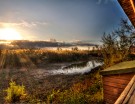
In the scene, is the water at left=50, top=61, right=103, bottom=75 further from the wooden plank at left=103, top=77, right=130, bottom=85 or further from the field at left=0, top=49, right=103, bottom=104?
the wooden plank at left=103, top=77, right=130, bottom=85

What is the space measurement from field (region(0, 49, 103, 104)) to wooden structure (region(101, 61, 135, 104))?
4.74ft

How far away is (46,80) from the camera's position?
27.3 meters

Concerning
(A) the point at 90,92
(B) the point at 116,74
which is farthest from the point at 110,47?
(B) the point at 116,74

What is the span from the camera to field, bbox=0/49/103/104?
15427mm

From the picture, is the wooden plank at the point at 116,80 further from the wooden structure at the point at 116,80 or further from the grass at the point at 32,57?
the grass at the point at 32,57

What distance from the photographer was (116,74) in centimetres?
1112

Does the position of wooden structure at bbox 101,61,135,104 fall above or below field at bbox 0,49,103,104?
above

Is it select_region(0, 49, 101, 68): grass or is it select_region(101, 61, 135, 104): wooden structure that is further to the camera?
select_region(0, 49, 101, 68): grass

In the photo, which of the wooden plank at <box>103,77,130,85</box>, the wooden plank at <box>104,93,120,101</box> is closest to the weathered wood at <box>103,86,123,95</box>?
the wooden plank at <box>104,93,120,101</box>

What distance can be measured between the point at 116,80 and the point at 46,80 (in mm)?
16983

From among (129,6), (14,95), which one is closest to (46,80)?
(14,95)

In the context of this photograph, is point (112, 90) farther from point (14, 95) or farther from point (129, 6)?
point (14, 95)

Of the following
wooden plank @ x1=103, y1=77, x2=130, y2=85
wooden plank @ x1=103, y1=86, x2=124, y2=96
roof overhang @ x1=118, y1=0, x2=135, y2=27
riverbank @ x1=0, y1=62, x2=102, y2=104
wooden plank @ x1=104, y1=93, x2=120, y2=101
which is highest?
roof overhang @ x1=118, y1=0, x2=135, y2=27

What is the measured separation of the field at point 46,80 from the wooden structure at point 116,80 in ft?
4.74
